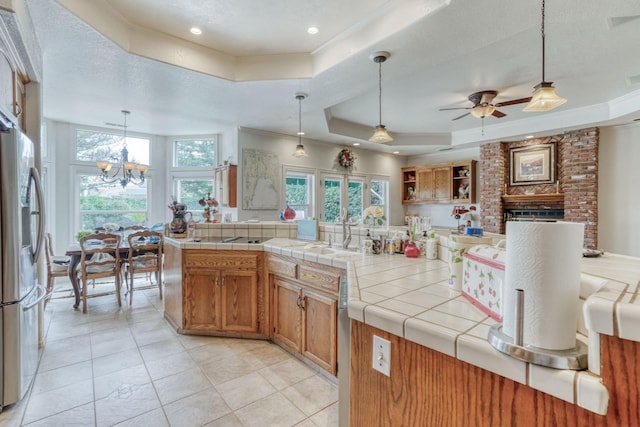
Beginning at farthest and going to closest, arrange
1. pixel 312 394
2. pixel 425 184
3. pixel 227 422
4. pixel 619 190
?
1. pixel 425 184
2. pixel 619 190
3. pixel 312 394
4. pixel 227 422

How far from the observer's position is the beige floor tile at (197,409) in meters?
1.81

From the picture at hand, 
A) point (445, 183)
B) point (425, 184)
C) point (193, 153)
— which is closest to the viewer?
point (193, 153)

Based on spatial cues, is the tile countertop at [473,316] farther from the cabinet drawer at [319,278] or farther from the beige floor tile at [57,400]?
the beige floor tile at [57,400]

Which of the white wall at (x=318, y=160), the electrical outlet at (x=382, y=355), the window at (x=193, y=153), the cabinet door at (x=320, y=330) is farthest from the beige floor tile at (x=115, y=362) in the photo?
the window at (x=193, y=153)

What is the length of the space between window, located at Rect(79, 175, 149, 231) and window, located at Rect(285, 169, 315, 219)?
2.83 meters

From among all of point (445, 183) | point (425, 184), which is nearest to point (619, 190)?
point (445, 183)

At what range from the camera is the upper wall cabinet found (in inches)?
260

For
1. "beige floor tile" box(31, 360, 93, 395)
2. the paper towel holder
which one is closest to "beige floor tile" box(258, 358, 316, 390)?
"beige floor tile" box(31, 360, 93, 395)

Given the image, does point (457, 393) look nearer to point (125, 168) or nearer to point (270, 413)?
point (270, 413)

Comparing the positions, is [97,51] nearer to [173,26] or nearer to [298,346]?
[173,26]

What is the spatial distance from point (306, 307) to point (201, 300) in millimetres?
1178

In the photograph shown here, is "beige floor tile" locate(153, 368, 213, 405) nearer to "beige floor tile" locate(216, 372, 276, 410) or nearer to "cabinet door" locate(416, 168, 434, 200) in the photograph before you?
"beige floor tile" locate(216, 372, 276, 410)

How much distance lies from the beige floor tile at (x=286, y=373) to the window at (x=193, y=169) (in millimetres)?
4306

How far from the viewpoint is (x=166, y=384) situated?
219cm
